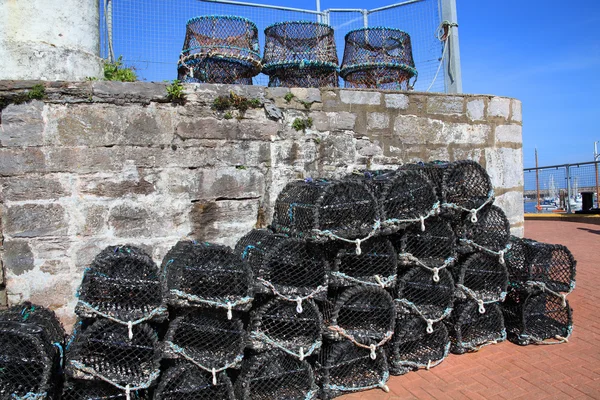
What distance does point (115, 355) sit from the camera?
2.93 m

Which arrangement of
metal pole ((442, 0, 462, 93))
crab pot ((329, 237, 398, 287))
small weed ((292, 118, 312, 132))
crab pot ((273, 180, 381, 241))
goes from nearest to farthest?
crab pot ((273, 180, 381, 241)) < crab pot ((329, 237, 398, 287)) < small weed ((292, 118, 312, 132)) < metal pole ((442, 0, 462, 93))

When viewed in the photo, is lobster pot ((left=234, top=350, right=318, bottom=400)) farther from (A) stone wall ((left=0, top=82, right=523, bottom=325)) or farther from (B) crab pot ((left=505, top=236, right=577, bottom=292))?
(B) crab pot ((left=505, top=236, right=577, bottom=292))

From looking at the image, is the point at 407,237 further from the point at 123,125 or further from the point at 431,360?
the point at 123,125

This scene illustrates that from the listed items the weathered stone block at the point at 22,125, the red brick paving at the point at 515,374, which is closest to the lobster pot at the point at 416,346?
the red brick paving at the point at 515,374

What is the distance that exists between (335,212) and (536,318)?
6.65 feet

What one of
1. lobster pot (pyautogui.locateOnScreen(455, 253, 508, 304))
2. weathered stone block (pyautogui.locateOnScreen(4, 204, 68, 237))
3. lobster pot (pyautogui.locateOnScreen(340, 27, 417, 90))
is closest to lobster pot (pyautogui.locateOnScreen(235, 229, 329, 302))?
lobster pot (pyautogui.locateOnScreen(455, 253, 508, 304))

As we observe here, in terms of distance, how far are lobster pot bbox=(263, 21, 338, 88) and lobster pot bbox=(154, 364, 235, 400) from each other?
2873 mm

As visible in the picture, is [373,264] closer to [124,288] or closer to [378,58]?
[124,288]

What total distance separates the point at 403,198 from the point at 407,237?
29 cm

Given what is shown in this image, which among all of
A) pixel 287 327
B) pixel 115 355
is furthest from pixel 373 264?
pixel 115 355

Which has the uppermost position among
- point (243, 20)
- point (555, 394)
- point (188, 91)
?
point (243, 20)

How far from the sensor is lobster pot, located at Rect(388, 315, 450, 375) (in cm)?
351

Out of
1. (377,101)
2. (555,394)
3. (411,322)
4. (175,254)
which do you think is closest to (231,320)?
(175,254)

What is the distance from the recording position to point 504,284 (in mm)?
3830
